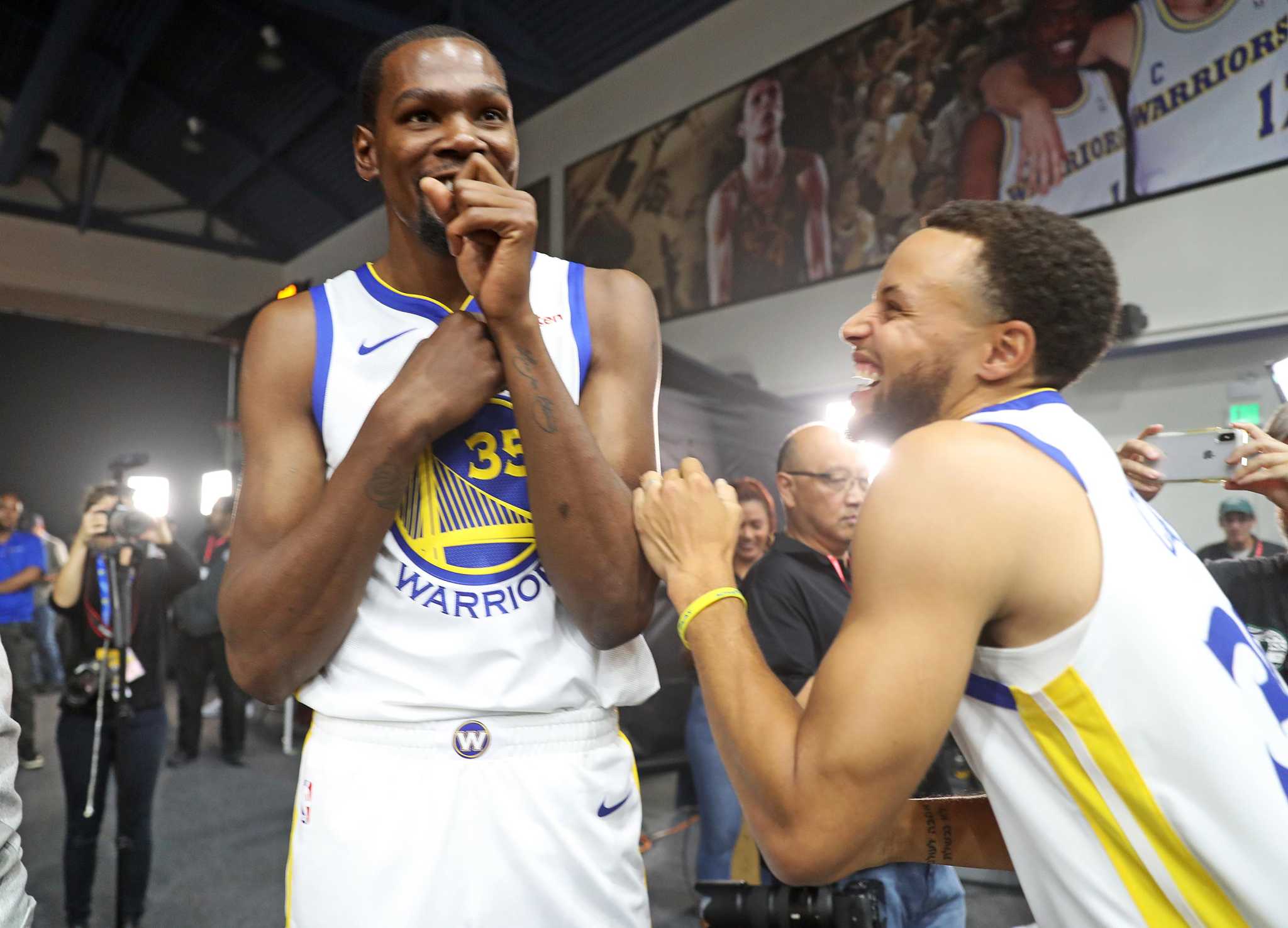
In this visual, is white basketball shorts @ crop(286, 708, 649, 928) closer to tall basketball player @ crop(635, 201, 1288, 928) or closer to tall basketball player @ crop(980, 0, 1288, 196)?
tall basketball player @ crop(635, 201, 1288, 928)

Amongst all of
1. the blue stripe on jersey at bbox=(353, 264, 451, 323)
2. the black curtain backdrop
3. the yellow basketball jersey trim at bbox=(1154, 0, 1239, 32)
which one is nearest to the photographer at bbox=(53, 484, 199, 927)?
the blue stripe on jersey at bbox=(353, 264, 451, 323)

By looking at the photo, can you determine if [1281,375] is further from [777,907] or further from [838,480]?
[777,907]

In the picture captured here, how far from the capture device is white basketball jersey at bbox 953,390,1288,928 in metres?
1.04

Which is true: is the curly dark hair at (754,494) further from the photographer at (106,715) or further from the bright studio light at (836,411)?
the bright studio light at (836,411)

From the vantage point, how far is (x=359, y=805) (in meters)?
1.04

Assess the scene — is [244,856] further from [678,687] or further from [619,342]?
[619,342]

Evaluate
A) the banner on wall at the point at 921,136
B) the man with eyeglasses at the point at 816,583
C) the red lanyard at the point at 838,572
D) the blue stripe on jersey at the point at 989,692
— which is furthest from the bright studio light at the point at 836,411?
the blue stripe on jersey at the point at 989,692

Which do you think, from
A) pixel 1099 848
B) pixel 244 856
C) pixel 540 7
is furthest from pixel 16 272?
pixel 1099 848

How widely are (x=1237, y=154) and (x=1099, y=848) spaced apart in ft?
20.7

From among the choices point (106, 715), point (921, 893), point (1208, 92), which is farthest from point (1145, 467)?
point (1208, 92)

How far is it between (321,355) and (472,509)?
0.28m

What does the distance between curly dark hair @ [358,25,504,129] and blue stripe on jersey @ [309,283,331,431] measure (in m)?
0.28

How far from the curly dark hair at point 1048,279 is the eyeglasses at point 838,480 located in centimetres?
223

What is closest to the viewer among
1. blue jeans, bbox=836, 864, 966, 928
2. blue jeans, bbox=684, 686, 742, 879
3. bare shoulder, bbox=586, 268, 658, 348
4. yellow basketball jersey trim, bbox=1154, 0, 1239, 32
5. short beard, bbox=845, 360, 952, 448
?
bare shoulder, bbox=586, 268, 658, 348
